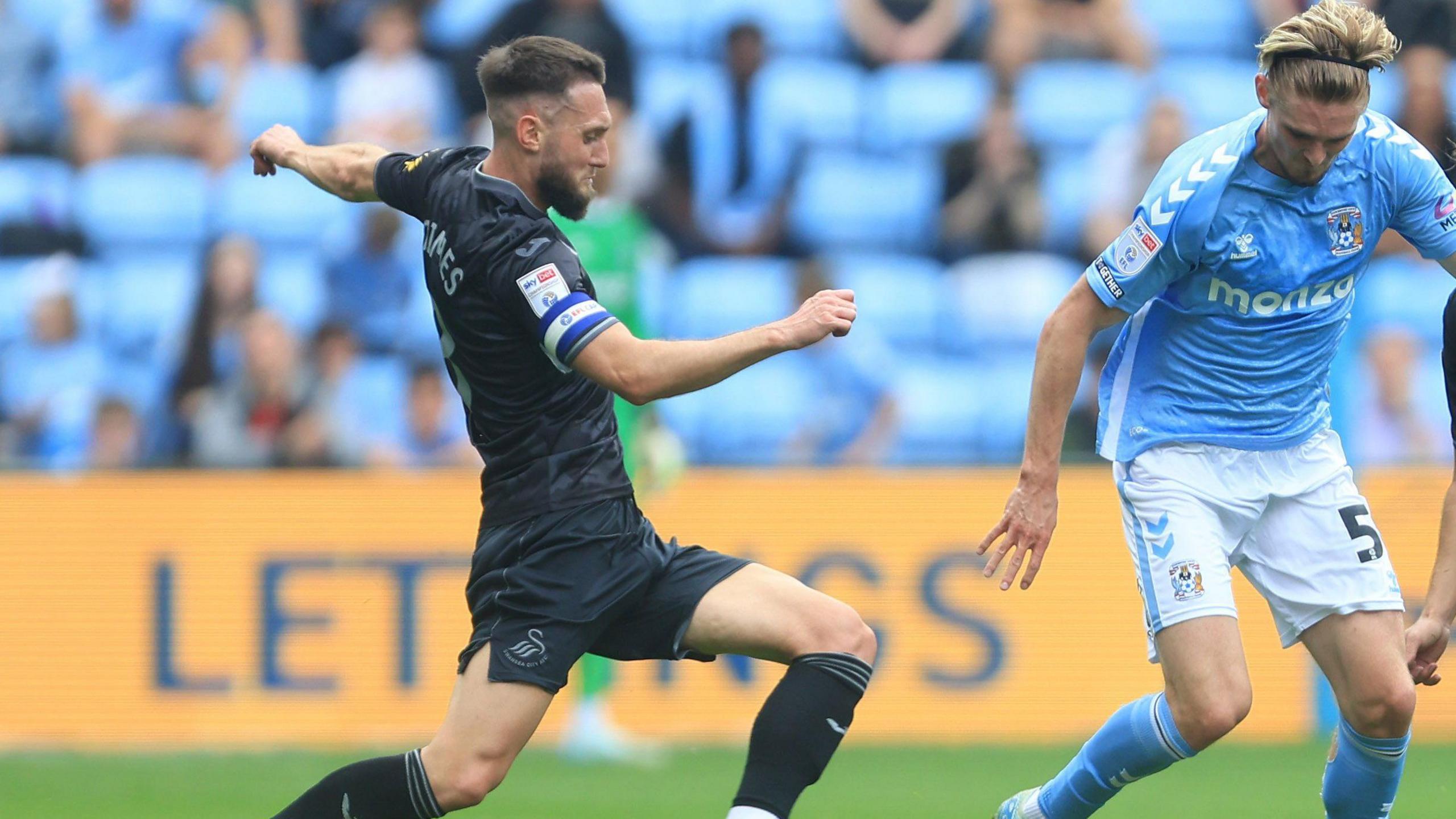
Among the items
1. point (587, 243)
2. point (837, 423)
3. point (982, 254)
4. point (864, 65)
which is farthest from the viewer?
point (864, 65)

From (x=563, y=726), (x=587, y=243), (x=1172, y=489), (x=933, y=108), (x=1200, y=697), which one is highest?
(x=933, y=108)

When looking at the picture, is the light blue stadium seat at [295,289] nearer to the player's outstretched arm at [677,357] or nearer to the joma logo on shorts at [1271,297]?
the player's outstretched arm at [677,357]

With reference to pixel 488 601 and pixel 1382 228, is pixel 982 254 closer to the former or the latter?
pixel 1382 228

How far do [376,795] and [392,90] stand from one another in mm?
8177

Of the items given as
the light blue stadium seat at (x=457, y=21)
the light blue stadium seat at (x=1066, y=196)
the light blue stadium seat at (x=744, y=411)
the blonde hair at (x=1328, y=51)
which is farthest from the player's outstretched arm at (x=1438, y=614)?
the light blue stadium seat at (x=457, y=21)

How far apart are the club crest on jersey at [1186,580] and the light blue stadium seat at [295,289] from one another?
708cm

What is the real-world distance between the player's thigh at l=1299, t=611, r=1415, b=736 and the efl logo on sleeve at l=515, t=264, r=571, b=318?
228 cm

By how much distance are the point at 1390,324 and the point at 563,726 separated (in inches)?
209

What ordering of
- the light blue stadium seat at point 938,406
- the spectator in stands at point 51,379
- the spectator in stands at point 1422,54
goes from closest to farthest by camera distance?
the spectator in stands at point 51,379, the light blue stadium seat at point 938,406, the spectator in stands at point 1422,54

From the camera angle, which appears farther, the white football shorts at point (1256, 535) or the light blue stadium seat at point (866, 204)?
the light blue stadium seat at point (866, 204)

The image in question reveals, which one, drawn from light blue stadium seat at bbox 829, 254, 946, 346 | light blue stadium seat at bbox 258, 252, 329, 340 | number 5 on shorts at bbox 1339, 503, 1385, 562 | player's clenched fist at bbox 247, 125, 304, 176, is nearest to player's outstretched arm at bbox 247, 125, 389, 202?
player's clenched fist at bbox 247, 125, 304, 176

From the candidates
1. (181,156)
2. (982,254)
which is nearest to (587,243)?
(982,254)

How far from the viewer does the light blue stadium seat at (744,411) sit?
1119 centimetres

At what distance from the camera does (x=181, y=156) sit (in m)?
12.3
